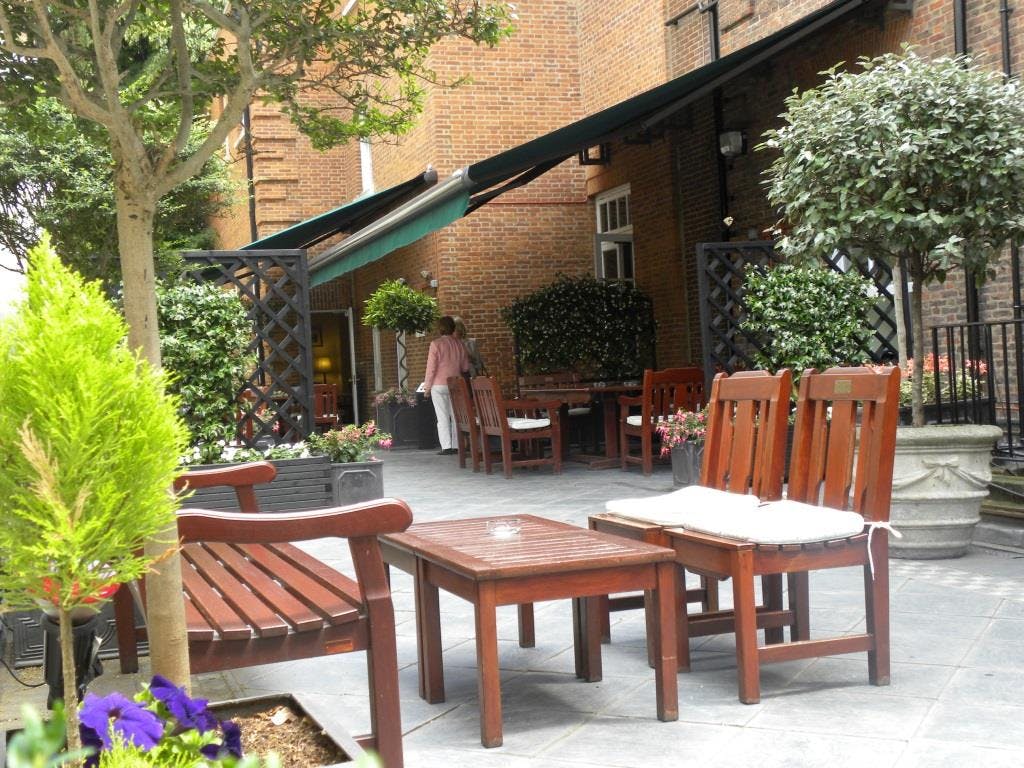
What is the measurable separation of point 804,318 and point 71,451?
7.70 metres

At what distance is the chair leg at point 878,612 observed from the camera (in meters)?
3.49

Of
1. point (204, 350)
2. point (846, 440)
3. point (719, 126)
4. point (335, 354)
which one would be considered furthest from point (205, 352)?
point (335, 354)

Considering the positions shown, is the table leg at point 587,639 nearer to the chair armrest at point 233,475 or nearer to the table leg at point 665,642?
the table leg at point 665,642

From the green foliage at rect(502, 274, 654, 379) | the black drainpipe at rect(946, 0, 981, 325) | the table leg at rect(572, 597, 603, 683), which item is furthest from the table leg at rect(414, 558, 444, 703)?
the green foliage at rect(502, 274, 654, 379)

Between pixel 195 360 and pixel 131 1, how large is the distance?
17.0 feet

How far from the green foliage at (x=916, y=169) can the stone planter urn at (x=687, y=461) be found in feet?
9.26

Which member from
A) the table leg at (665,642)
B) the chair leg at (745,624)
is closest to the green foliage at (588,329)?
the chair leg at (745,624)

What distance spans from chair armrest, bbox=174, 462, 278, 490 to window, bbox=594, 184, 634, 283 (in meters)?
11.1

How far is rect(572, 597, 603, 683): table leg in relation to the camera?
3613 mm

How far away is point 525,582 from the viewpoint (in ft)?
10.1

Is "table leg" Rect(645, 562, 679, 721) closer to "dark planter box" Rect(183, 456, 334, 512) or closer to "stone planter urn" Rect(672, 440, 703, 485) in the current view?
"dark planter box" Rect(183, 456, 334, 512)

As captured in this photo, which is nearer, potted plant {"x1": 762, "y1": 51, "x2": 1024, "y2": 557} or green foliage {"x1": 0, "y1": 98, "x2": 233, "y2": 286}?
potted plant {"x1": 762, "y1": 51, "x2": 1024, "y2": 557}

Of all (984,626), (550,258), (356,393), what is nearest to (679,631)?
(984,626)

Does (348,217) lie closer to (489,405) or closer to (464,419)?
(464,419)
